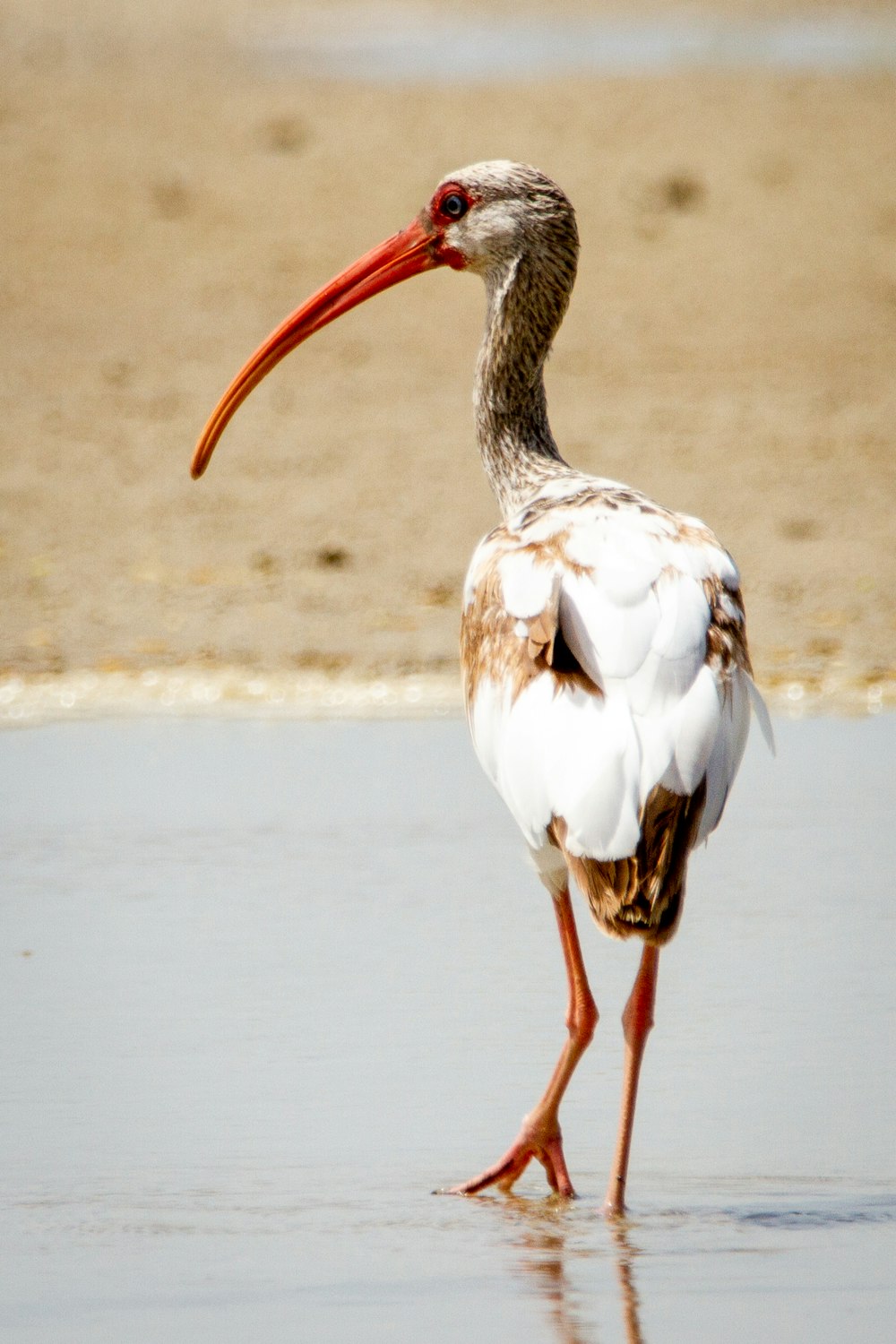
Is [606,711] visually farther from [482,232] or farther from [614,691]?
[482,232]

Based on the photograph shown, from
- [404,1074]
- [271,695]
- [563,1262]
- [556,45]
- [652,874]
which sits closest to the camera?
[563,1262]

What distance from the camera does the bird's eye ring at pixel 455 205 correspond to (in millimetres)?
5883

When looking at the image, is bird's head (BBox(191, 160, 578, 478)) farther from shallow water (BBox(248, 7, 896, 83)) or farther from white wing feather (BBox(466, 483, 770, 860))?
shallow water (BBox(248, 7, 896, 83))

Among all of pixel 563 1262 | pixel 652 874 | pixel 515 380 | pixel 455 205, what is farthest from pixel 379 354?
pixel 563 1262

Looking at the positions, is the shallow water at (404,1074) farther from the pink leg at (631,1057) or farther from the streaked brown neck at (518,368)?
the streaked brown neck at (518,368)

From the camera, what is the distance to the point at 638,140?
18000mm

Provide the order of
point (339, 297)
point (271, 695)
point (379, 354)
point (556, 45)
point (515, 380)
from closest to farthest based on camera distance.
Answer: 1. point (515, 380)
2. point (339, 297)
3. point (271, 695)
4. point (379, 354)
5. point (556, 45)

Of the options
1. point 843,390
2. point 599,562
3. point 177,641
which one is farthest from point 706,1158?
point 843,390

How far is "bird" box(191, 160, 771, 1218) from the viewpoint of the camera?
13.4 feet

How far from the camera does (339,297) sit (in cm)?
626

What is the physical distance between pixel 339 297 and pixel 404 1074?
90.3 inches

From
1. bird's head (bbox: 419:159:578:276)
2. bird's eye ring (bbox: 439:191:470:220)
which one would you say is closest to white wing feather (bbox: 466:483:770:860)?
bird's head (bbox: 419:159:578:276)

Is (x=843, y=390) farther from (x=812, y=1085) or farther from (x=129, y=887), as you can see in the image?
(x=812, y=1085)

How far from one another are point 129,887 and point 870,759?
101 inches
